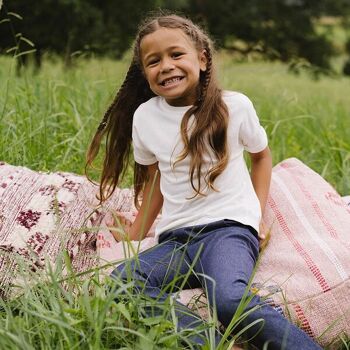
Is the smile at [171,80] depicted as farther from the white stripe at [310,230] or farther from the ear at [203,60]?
the white stripe at [310,230]

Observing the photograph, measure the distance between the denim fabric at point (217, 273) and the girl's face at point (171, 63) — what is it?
0.52 m

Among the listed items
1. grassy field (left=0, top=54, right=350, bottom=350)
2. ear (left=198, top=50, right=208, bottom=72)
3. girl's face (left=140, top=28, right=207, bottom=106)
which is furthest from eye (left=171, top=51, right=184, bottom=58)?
grassy field (left=0, top=54, right=350, bottom=350)

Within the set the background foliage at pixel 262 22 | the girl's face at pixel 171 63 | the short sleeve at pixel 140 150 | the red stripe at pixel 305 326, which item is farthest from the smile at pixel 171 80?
the background foliage at pixel 262 22

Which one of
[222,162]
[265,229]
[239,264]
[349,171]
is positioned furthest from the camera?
[349,171]

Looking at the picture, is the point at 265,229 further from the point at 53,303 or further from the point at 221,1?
the point at 221,1

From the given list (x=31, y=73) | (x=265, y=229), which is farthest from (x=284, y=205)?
(x=31, y=73)

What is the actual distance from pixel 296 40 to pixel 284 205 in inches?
482

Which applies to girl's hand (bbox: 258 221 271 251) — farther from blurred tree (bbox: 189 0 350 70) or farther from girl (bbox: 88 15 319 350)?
blurred tree (bbox: 189 0 350 70)

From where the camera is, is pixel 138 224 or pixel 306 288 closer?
pixel 306 288

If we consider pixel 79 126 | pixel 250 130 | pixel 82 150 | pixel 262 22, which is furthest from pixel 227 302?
pixel 262 22

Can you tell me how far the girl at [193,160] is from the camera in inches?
103

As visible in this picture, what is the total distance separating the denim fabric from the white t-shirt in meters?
0.05

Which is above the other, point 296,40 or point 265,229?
point 265,229

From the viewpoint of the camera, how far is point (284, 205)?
310 cm
